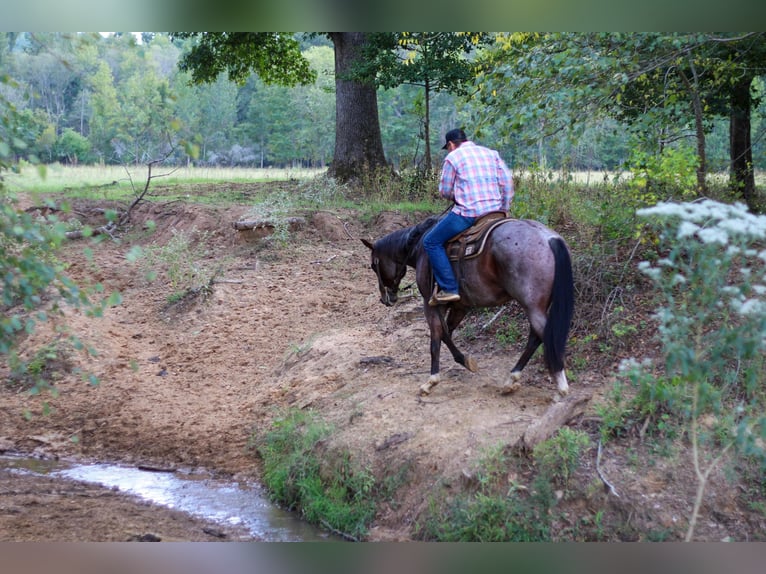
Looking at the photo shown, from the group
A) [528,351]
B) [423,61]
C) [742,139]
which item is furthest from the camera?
[423,61]

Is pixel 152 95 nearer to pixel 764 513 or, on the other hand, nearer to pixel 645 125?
pixel 645 125

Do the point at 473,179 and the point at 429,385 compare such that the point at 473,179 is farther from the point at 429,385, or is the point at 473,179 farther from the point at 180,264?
the point at 180,264

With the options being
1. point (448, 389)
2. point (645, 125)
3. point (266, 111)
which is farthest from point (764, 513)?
point (266, 111)

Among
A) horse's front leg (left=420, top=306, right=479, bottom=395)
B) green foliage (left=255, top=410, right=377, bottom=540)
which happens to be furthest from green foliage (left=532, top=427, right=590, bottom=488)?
horse's front leg (left=420, top=306, right=479, bottom=395)

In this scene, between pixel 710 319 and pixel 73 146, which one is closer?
pixel 710 319

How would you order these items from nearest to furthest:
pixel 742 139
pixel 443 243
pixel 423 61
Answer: pixel 443 243 < pixel 742 139 < pixel 423 61

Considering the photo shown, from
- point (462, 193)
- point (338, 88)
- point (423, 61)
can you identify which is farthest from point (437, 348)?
point (338, 88)

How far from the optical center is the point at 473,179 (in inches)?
185

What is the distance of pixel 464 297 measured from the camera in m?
4.90

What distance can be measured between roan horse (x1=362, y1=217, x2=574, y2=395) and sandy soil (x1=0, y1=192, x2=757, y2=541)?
333 mm

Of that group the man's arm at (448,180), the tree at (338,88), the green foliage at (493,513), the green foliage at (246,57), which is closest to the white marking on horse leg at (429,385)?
the green foliage at (493,513)

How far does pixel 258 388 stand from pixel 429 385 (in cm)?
191

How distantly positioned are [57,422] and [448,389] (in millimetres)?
3256

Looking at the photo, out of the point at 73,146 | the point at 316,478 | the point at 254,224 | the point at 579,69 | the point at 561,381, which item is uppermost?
the point at 579,69
